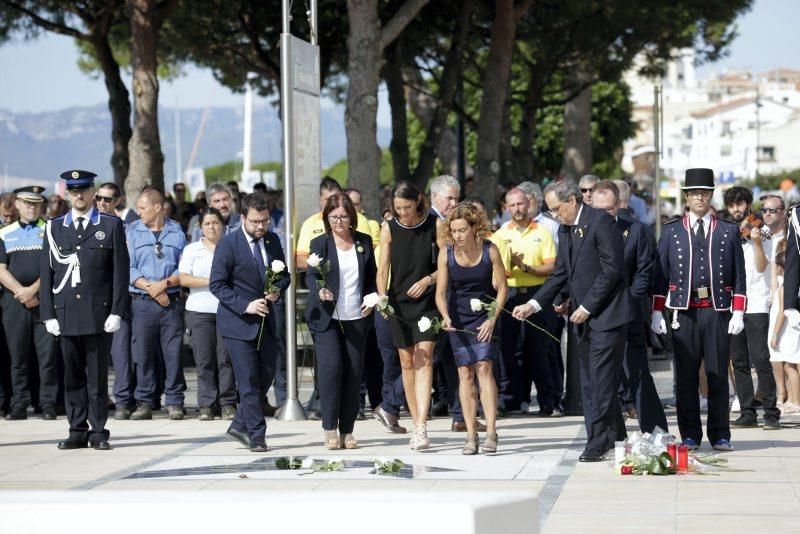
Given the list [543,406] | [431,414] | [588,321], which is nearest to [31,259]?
[431,414]

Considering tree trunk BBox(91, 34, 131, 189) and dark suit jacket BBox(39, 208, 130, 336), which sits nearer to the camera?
dark suit jacket BBox(39, 208, 130, 336)

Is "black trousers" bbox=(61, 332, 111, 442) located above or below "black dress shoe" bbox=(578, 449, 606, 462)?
above

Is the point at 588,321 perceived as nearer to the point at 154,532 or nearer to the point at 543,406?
the point at 543,406

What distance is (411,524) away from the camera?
16.2 ft

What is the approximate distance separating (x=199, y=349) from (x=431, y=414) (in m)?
2.16

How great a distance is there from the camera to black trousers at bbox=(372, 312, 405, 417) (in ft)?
42.5

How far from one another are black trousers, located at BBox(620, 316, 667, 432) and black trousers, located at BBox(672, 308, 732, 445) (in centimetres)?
23

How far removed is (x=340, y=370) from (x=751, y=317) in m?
3.83

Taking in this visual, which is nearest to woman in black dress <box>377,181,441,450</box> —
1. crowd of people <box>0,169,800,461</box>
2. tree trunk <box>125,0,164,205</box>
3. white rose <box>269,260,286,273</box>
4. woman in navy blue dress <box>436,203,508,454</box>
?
crowd of people <box>0,169,800,461</box>

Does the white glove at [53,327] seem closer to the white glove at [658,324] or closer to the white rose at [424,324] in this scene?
the white rose at [424,324]

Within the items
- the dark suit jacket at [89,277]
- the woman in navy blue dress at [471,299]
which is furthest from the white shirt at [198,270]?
the woman in navy blue dress at [471,299]

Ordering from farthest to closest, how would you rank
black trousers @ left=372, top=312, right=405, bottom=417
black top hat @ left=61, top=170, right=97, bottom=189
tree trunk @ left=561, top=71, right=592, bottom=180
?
tree trunk @ left=561, top=71, right=592, bottom=180 → black trousers @ left=372, top=312, right=405, bottom=417 → black top hat @ left=61, top=170, right=97, bottom=189

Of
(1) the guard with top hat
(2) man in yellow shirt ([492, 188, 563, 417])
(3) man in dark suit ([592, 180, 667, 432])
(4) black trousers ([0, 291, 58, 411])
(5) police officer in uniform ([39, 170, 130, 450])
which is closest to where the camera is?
(3) man in dark suit ([592, 180, 667, 432])

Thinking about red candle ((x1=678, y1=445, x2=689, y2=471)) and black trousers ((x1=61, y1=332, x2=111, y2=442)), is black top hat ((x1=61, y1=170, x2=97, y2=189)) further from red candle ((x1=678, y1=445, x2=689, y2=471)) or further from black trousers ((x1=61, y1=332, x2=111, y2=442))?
red candle ((x1=678, y1=445, x2=689, y2=471))
